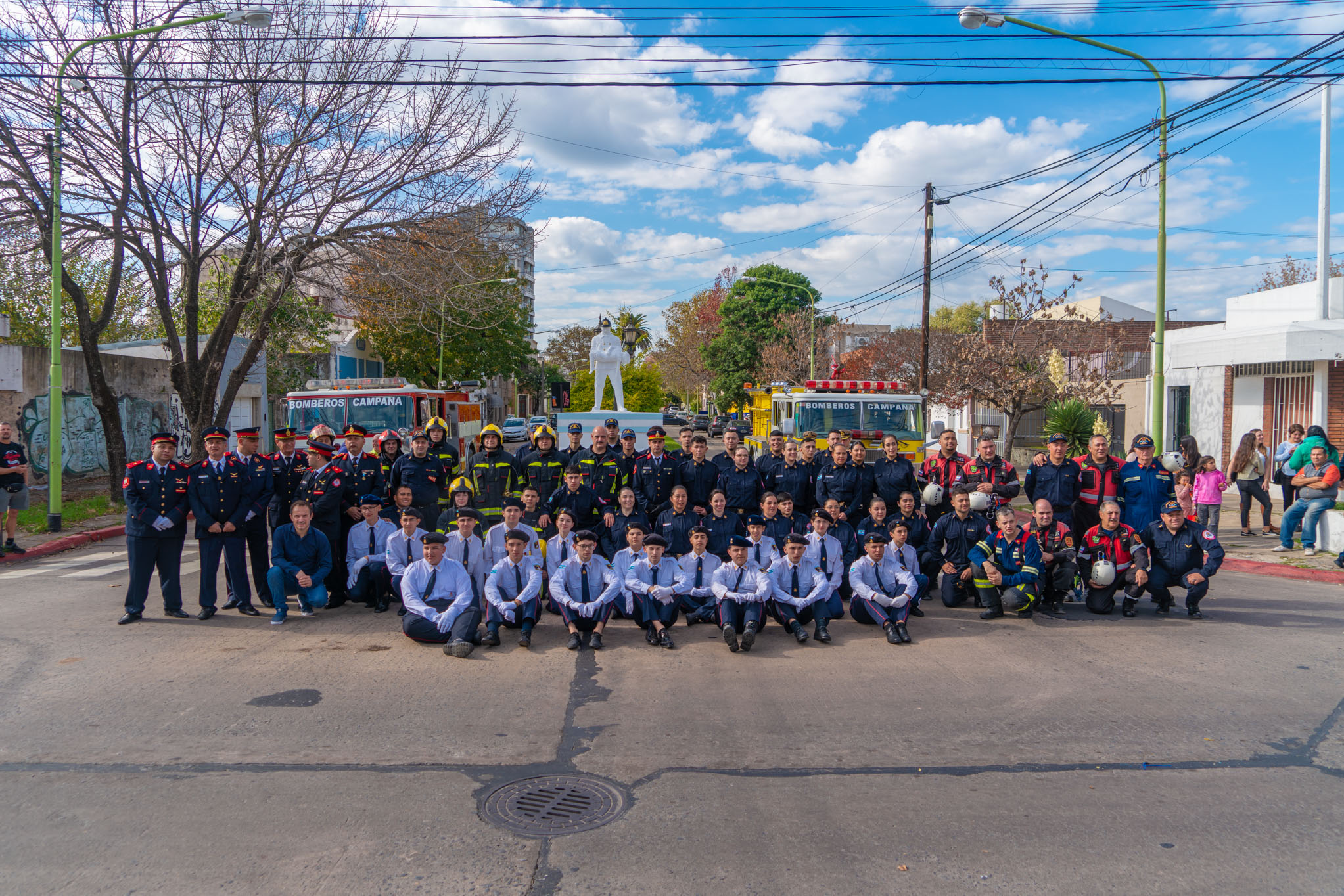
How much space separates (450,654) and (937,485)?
18.4ft

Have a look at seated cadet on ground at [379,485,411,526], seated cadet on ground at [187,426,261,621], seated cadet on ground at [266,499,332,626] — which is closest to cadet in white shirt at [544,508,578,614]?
seated cadet on ground at [379,485,411,526]

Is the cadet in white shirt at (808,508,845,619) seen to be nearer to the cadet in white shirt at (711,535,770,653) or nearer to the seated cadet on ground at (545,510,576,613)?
the cadet in white shirt at (711,535,770,653)

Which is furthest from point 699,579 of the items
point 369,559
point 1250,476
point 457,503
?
point 1250,476

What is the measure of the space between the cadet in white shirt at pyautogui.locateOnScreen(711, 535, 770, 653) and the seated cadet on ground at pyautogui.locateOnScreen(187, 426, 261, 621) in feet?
15.1

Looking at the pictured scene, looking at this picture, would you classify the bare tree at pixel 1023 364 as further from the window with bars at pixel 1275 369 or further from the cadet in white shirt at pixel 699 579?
the cadet in white shirt at pixel 699 579

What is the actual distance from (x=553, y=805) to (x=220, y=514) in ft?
18.0

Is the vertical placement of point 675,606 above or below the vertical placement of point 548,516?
below

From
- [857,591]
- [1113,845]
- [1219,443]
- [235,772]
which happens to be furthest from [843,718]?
[1219,443]

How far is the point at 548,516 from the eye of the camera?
28.8 ft

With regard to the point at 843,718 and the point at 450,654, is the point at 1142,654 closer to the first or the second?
the point at 843,718

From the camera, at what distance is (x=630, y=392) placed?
24984 millimetres

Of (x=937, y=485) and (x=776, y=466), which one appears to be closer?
(x=937, y=485)

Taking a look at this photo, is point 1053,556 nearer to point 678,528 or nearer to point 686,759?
point 678,528

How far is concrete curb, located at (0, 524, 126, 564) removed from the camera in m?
11.3
